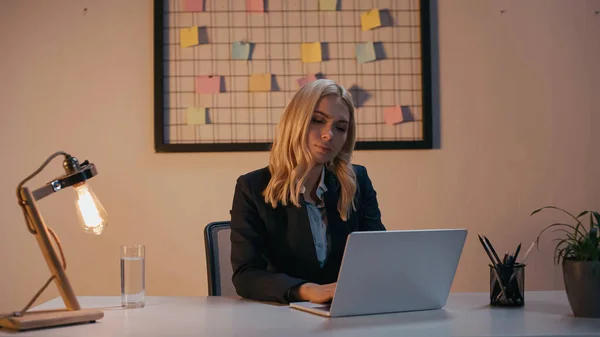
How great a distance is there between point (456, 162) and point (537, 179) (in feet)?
1.21

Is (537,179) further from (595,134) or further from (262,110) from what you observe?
(262,110)

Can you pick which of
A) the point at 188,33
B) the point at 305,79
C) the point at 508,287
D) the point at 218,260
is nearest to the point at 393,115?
the point at 305,79

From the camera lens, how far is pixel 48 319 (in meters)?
1.35

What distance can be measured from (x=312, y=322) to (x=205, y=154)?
63.6 inches

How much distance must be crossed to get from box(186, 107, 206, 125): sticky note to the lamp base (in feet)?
4.96

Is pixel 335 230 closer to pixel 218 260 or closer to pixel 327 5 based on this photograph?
pixel 218 260

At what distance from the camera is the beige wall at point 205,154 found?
114 inches

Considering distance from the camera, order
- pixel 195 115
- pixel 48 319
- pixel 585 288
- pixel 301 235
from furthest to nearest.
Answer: pixel 195 115 → pixel 301 235 → pixel 585 288 → pixel 48 319

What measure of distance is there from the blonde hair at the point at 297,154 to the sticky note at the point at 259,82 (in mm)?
849

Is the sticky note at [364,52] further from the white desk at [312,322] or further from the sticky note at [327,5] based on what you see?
the white desk at [312,322]

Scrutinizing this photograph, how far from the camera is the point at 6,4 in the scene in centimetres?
288

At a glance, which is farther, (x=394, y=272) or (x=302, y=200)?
(x=302, y=200)

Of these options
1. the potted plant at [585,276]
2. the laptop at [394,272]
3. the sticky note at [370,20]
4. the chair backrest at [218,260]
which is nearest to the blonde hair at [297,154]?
the chair backrest at [218,260]

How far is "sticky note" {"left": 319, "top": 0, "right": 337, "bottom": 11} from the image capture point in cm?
293
